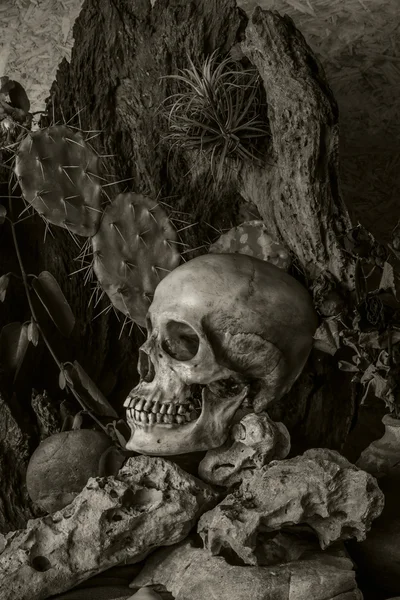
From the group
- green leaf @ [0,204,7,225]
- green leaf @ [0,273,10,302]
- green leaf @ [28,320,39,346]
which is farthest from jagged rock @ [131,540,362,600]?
green leaf @ [0,204,7,225]

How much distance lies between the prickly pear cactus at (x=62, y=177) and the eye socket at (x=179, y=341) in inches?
13.5

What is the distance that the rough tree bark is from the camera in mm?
1436

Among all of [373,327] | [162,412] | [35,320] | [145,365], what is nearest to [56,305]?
[35,320]

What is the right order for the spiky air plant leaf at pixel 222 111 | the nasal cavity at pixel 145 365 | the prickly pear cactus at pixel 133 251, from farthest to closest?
the prickly pear cactus at pixel 133 251, the spiky air plant leaf at pixel 222 111, the nasal cavity at pixel 145 365

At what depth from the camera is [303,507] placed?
3.85ft

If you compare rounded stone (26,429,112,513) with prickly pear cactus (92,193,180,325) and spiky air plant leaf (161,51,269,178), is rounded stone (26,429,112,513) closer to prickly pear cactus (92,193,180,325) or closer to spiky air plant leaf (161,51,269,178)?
prickly pear cactus (92,193,180,325)

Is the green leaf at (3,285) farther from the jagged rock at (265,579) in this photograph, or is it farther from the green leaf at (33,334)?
the jagged rock at (265,579)

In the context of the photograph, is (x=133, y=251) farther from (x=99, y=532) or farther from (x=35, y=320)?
(x=99, y=532)

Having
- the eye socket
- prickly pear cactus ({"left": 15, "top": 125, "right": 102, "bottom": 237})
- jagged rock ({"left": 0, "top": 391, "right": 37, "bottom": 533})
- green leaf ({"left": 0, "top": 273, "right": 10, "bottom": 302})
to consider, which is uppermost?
prickly pear cactus ({"left": 15, "top": 125, "right": 102, "bottom": 237})

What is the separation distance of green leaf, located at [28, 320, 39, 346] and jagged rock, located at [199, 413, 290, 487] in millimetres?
446

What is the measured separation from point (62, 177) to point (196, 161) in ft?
A: 0.92

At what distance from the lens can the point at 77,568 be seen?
1.20 meters

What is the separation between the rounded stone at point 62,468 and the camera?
146cm

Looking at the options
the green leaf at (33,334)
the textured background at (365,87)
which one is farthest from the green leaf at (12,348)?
the textured background at (365,87)
